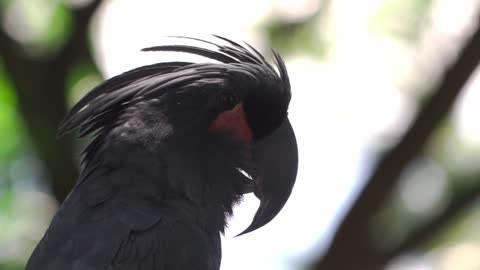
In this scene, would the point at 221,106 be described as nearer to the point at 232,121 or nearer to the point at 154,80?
the point at 232,121

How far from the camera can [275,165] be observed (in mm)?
4387

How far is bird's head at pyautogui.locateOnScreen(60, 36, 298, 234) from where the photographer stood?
4133 millimetres

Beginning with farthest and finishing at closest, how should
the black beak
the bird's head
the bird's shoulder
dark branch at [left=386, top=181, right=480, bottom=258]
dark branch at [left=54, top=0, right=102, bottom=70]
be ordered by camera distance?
dark branch at [left=386, top=181, right=480, bottom=258] < dark branch at [left=54, top=0, right=102, bottom=70] < the black beak < the bird's head < the bird's shoulder

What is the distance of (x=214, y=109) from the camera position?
13.8 ft

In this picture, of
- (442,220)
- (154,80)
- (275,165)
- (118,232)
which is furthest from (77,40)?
(442,220)

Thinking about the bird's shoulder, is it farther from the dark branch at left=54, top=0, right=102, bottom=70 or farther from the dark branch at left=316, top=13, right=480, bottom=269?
the dark branch at left=54, top=0, right=102, bottom=70

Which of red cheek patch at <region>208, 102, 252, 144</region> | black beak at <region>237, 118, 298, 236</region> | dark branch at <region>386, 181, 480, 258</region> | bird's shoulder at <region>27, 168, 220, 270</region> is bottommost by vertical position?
dark branch at <region>386, 181, 480, 258</region>

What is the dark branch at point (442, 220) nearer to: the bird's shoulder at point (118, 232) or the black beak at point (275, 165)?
the black beak at point (275, 165)

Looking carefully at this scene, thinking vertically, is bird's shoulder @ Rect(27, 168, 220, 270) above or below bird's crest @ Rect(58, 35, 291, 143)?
below

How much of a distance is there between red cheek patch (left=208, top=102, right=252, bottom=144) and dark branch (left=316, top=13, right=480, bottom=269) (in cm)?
171

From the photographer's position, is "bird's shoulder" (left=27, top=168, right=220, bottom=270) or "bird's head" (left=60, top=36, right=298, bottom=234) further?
"bird's head" (left=60, top=36, right=298, bottom=234)

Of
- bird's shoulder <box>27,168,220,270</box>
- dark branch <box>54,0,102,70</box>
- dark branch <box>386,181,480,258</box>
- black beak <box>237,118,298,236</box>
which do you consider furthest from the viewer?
dark branch <box>386,181,480,258</box>

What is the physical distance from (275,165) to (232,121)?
1.02ft

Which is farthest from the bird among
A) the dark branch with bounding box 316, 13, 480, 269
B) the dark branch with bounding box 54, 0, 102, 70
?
the dark branch with bounding box 54, 0, 102, 70
